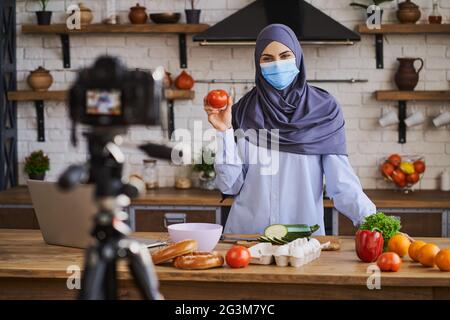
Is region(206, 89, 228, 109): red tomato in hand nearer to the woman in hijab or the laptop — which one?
the woman in hijab

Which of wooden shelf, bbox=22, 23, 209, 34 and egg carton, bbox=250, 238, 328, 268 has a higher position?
wooden shelf, bbox=22, 23, 209, 34

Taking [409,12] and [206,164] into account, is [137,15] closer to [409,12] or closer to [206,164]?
[206,164]

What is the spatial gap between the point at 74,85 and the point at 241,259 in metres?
1.27

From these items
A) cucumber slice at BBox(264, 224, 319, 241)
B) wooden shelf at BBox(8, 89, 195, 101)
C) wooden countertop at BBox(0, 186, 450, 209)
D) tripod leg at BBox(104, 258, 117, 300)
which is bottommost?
wooden countertop at BBox(0, 186, 450, 209)

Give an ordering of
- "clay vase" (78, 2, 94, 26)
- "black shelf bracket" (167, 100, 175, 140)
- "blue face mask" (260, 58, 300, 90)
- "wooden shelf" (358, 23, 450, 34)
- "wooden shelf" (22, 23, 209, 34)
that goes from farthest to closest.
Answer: "black shelf bracket" (167, 100, 175, 140) → "clay vase" (78, 2, 94, 26) → "wooden shelf" (22, 23, 209, 34) → "wooden shelf" (358, 23, 450, 34) → "blue face mask" (260, 58, 300, 90)

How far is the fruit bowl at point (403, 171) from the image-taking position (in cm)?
509

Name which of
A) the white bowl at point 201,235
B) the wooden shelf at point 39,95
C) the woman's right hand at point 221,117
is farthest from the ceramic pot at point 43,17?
the white bowl at point 201,235

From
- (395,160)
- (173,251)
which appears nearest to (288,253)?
(173,251)

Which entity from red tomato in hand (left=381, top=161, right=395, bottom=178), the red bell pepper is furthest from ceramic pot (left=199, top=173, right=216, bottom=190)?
the red bell pepper

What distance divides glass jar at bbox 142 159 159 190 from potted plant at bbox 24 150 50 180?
66 cm

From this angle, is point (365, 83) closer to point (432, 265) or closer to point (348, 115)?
point (348, 115)

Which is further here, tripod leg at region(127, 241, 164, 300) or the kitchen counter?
the kitchen counter

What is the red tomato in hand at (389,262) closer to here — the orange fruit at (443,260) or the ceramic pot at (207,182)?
the orange fruit at (443,260)

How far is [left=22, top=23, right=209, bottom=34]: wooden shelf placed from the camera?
5.13 meters
